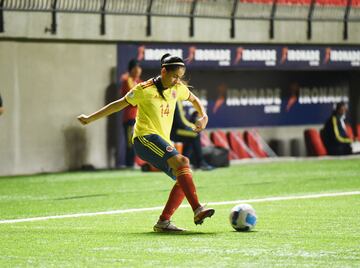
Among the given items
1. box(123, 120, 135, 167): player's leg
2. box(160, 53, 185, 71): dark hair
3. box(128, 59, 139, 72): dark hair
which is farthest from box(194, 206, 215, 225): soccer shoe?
box(123, 120, 135, 167): player's leg

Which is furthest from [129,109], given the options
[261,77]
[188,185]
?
[188,185]

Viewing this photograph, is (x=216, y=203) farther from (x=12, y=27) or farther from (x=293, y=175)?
(x=12, y=27)

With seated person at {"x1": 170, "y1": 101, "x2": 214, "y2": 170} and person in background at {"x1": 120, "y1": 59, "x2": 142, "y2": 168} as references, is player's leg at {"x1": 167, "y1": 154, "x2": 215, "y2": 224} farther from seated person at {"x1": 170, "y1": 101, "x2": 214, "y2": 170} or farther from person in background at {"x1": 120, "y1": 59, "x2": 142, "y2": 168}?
person in background at {"x1": 120, "y1": 59, "x2": 142, "y2": 168}

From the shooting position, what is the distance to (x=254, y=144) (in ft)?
83.1

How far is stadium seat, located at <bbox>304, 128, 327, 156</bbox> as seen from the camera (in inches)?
1017

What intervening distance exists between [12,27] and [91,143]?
10.0 ft

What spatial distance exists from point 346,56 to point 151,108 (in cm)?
1619

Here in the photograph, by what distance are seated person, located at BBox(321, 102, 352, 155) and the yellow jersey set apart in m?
14.1

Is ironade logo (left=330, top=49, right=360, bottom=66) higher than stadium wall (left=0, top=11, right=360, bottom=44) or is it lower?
lower

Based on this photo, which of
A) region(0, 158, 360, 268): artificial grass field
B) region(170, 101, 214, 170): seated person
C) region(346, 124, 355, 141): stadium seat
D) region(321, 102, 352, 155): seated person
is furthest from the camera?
region(346, 124, 355, 141): stadium seat

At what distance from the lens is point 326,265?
8.76m

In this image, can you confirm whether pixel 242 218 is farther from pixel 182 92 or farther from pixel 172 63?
pixel 172 63

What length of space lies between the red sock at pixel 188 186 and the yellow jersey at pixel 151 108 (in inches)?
21.3

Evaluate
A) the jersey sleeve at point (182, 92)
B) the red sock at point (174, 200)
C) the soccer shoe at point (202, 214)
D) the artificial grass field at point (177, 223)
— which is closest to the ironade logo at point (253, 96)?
the artificial grass field at point (177, 223)
